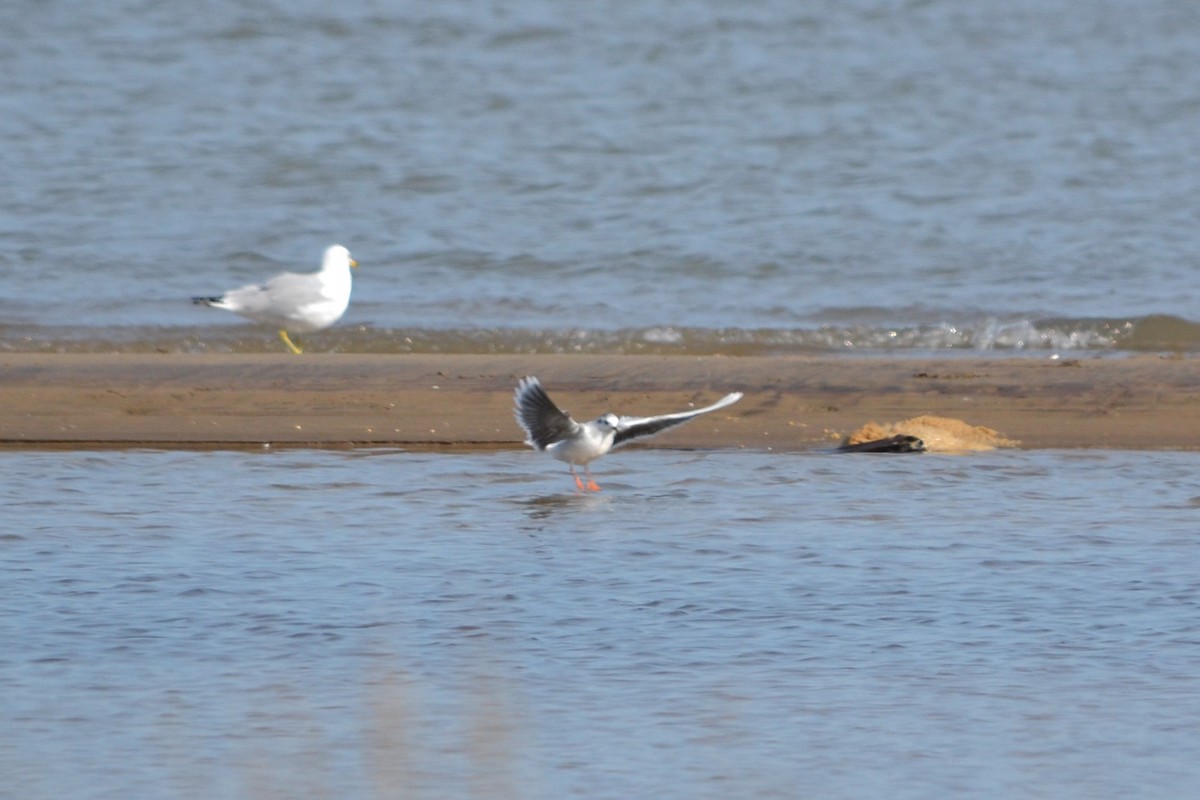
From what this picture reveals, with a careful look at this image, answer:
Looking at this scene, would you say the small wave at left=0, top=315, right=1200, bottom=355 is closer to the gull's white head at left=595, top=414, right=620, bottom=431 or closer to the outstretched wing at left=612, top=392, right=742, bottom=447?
the outstretched wing at left=612, top=392, right=742, bottom=447

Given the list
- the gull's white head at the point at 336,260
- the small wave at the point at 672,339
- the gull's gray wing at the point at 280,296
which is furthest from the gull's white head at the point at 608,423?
the gull's white head at the point at 336,260

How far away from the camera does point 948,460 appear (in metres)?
7.05

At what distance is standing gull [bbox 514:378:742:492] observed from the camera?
646 cm

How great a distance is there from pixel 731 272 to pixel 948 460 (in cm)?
626

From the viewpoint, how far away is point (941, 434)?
24.0 ft

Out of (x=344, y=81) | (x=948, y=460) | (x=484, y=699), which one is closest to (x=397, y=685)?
(x=484, y=699)

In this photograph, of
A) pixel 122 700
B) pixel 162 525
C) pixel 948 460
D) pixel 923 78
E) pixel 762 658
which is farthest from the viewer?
pixel 923 78

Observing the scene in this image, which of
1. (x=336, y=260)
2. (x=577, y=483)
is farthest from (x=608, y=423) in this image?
(x=336, y=260)

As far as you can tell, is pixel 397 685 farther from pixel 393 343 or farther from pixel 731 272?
pixel 731 272

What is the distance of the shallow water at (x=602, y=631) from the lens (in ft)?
12.0

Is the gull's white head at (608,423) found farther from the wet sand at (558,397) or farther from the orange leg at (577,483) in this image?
the wet sand at (558,397)

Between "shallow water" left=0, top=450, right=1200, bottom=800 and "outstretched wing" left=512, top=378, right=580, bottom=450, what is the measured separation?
0.22 metres

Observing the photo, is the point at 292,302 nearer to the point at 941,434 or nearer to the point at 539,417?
the point at 539,417

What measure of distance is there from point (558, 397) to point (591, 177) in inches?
345
